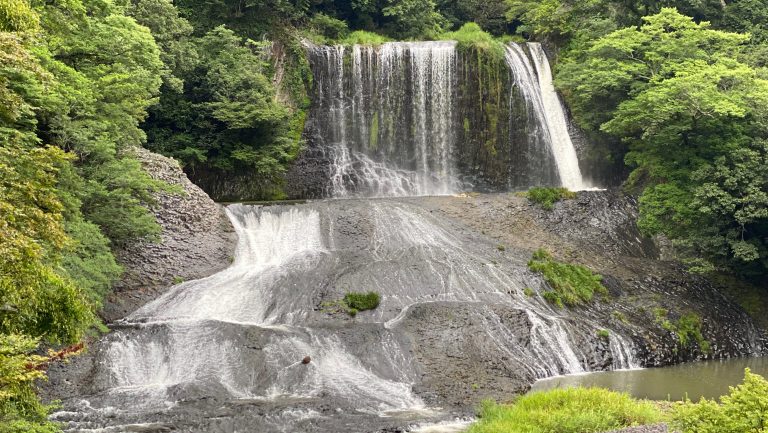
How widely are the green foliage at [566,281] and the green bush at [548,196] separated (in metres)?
3.59

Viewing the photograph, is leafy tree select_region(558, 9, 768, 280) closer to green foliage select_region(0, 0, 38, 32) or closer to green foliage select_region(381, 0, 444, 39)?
green foliage select_region(381, 0, 444, 39)

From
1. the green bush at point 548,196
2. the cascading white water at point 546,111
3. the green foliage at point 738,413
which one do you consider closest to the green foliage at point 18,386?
the green foliage at point 738,413

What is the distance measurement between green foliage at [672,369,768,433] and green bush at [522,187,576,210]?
16944mm

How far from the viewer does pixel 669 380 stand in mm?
15594

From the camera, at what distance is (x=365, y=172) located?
2923 cm

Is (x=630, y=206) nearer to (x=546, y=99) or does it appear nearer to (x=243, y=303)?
(x=546, y=99)

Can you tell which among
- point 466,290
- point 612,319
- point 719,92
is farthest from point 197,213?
point 719,92

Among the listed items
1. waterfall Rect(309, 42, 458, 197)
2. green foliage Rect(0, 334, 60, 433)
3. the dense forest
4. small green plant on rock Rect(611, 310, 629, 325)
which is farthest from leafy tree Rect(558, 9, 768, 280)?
green foliage Rect(0, 334, 60, 433)

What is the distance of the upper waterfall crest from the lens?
97.7 ft

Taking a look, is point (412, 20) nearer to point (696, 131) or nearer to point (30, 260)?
point (696, 131)

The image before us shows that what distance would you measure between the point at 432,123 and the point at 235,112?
28.8 ft

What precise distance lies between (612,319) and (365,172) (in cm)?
1359

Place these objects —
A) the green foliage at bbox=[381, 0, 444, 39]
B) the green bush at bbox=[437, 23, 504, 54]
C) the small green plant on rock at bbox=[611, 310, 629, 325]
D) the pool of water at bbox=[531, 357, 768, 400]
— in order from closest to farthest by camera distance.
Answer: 1. the pool of water at bbox=[531, 357, 768, 400]
2. the small green plant on rock at bbox=[611, 310, 629, 325]
3. the green bush at bbox=[437, 23, 504, 54]
4. the green foliage at bbox=[381, 0, 444, 39]

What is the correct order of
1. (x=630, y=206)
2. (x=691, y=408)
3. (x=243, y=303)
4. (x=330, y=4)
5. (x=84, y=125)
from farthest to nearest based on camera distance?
(x=330, y=4)
(x=630, y=206)
(x=243, y=303)
(x=84, y=125)
(x=691, y=408)
